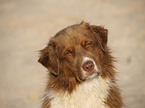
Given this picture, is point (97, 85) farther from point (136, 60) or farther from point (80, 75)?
point (136, 60)

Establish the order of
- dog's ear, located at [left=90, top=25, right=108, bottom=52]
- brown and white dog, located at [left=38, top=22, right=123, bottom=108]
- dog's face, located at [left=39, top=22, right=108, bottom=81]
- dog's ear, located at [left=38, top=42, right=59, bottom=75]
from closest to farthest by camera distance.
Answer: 1. dog's face, located at [left=39, top=22, right=108, bottom=81]
2. brown and white dog, located at [left=38, top=22, right=123, bottom=108]
3. dog's ear, located at [left=38, top=42, right=59, bottom=75]
4. dog's ear, located at [left=90, top=25, right=108, bottom=52]

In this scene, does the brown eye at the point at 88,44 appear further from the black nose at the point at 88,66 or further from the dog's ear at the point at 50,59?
the dog's ear at the point at 50,59

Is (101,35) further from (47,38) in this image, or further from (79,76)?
(47,38)

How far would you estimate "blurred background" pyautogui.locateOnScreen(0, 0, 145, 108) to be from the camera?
1084cm

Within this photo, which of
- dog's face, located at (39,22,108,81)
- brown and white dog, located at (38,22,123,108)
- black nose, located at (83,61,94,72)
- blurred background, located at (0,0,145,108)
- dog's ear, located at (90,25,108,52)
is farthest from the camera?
blurred background, located at (0,0,145,108)

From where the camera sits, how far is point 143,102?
8.78m

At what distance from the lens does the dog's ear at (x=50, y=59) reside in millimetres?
5973

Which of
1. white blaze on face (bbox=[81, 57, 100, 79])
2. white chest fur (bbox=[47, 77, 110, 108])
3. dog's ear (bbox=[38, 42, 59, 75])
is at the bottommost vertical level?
white chest fur (bbox=[47, 77, 110, 108])

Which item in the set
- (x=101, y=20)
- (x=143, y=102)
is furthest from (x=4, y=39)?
(x=143, y=102)

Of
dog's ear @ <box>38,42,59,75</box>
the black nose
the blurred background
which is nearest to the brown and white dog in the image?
dog's ear @ <box>38,42,59,75</box>

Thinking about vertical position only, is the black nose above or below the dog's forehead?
below

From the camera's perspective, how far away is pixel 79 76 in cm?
572

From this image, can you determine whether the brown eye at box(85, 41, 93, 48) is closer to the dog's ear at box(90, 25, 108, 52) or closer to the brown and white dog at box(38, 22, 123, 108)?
the brown and white dog at box(38, 22, 123, 108)

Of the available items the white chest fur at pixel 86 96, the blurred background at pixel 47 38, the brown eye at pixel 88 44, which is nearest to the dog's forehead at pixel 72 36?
the brown eye at pixel 88 44
